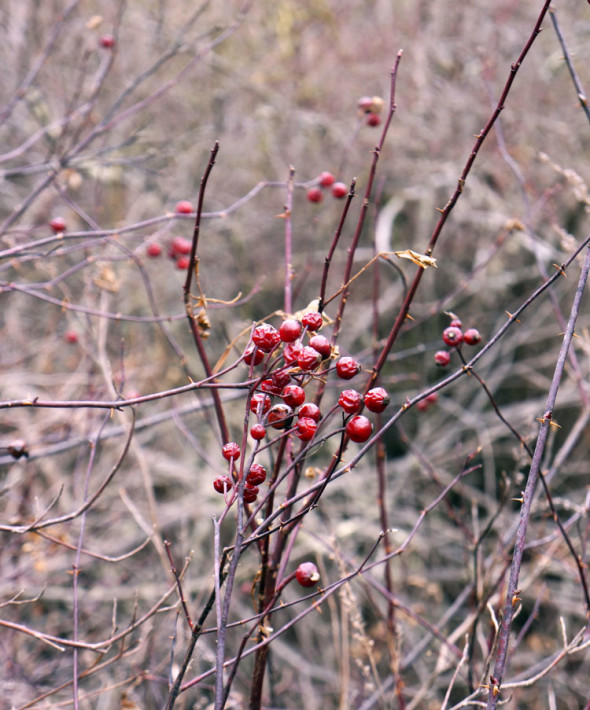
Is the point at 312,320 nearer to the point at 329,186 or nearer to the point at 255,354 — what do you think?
the point at 255,354

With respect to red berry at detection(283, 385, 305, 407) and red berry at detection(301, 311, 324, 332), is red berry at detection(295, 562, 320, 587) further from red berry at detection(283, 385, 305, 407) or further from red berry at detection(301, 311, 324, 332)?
red berry at detection(301, 311, 324, 332)

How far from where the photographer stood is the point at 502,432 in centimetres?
402

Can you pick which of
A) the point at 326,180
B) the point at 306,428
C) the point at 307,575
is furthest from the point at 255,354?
the point at 326,180

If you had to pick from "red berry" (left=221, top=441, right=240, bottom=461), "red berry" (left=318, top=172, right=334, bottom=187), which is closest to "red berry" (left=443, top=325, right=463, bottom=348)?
"red berry" (left=221, top=441, right=240, bottom=461)

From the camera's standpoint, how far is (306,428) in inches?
36.9

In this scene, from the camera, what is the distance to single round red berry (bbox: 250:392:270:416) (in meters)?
0.93

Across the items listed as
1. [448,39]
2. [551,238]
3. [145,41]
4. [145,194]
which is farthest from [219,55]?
[551,238]

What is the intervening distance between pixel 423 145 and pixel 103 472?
301cm

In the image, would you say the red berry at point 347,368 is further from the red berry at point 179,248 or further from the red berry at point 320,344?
the red berry at point 179,248

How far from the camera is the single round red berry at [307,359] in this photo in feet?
3.07

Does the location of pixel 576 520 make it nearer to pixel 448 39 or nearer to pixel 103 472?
pixel 103 472

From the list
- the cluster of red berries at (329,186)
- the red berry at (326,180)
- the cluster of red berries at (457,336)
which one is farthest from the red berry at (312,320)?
the red berry at (326,180)

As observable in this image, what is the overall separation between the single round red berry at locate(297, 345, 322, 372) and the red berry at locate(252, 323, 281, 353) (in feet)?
0.16

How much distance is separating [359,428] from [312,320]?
187 mm
